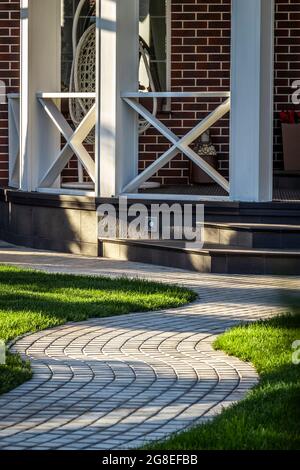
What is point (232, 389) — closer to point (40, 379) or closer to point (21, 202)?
point (40, 379)

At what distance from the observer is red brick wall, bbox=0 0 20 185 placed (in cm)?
1366

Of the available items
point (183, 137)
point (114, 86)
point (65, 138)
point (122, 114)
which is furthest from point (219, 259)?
point (65, 138)

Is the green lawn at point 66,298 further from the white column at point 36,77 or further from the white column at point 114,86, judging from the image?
the white column at point 36,77

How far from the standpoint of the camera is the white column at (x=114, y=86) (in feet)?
36.6

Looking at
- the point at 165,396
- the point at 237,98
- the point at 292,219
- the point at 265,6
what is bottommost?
the point at 165,396

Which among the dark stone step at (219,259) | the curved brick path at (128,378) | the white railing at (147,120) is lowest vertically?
the curved brick path at (128,378)

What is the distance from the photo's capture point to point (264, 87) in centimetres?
1058

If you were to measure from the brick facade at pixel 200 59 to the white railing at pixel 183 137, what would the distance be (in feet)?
7.98

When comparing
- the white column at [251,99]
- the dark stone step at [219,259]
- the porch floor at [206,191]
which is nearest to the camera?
the dark stone step at [219,259]

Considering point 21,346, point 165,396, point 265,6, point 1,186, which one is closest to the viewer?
point 165,396

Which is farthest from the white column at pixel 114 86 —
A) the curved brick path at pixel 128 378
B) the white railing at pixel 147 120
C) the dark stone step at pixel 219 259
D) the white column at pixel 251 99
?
the curved brick path at pixel 128 378

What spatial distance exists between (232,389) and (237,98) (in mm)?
5072

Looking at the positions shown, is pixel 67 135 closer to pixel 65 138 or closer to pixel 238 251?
pixel 65 138

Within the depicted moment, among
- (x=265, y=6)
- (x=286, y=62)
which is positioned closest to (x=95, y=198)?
(x=265, y=6)
